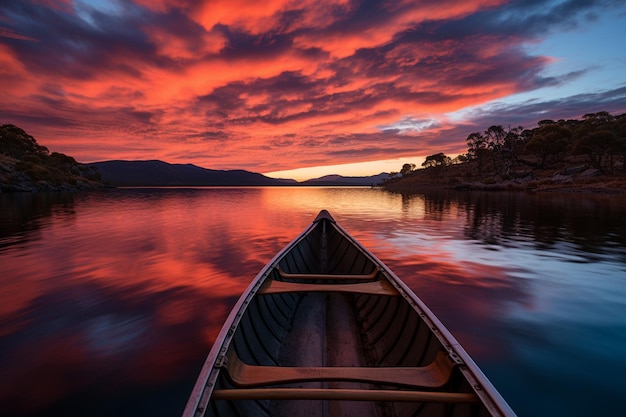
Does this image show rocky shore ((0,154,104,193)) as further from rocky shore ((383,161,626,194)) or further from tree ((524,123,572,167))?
tree ((524,123,572,167))

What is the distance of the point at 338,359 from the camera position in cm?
546

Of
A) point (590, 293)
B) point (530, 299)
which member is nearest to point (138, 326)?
point (530, 299)

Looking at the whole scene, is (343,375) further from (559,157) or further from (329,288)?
(559,157)

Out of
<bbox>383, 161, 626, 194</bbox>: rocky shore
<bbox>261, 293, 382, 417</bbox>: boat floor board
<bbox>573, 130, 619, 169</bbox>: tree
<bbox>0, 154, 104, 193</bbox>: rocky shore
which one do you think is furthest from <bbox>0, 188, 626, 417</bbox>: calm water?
<bbox>0, 154, 104, 193</bbox>: rocky shore

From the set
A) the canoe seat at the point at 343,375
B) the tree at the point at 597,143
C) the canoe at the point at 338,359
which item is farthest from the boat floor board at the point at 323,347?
the tree at the point at 597,143

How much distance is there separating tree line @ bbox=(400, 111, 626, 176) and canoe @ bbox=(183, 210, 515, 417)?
94.4m

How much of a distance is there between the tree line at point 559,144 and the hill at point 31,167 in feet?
498

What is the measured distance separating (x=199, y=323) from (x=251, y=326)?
4049mm

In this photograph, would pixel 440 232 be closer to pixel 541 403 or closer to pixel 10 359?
pixel 541 403

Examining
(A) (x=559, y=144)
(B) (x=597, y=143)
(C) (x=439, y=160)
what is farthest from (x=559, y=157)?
(C) (x=439, y=160)

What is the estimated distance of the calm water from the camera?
5535 millimetres

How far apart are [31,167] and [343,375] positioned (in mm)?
130014

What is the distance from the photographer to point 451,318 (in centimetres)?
871

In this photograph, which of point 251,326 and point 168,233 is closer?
point 251,326
